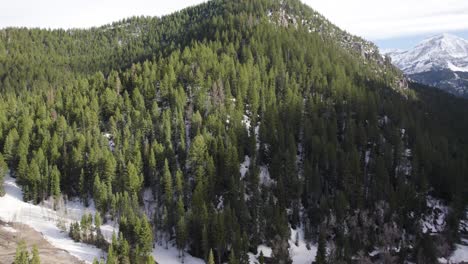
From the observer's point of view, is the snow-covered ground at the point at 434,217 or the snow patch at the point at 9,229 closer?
the snow patch at the point at 9,229

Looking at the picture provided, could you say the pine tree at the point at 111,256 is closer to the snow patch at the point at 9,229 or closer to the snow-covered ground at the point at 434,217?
the snow patch at the point at 9,229

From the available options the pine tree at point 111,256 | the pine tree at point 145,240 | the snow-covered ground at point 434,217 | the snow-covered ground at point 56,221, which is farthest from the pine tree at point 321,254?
the pine tree at point 111,256

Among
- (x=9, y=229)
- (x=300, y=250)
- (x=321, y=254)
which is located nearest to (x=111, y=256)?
(x=9, y=229)

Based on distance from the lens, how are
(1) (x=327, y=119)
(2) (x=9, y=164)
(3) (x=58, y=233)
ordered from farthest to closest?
(1) (x=327, y=119) < (2) (x=9, y=164) < (3) (x=58, y=233)

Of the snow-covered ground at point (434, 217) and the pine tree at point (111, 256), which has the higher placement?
the pine tree at point (111, 256)

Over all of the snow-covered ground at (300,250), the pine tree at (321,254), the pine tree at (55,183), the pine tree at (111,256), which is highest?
the pine tree at (55,183)

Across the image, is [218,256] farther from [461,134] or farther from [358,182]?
[461,134]

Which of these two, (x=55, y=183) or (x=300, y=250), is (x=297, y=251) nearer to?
(x=300, y=250)

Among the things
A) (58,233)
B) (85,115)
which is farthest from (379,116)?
(58,233)
